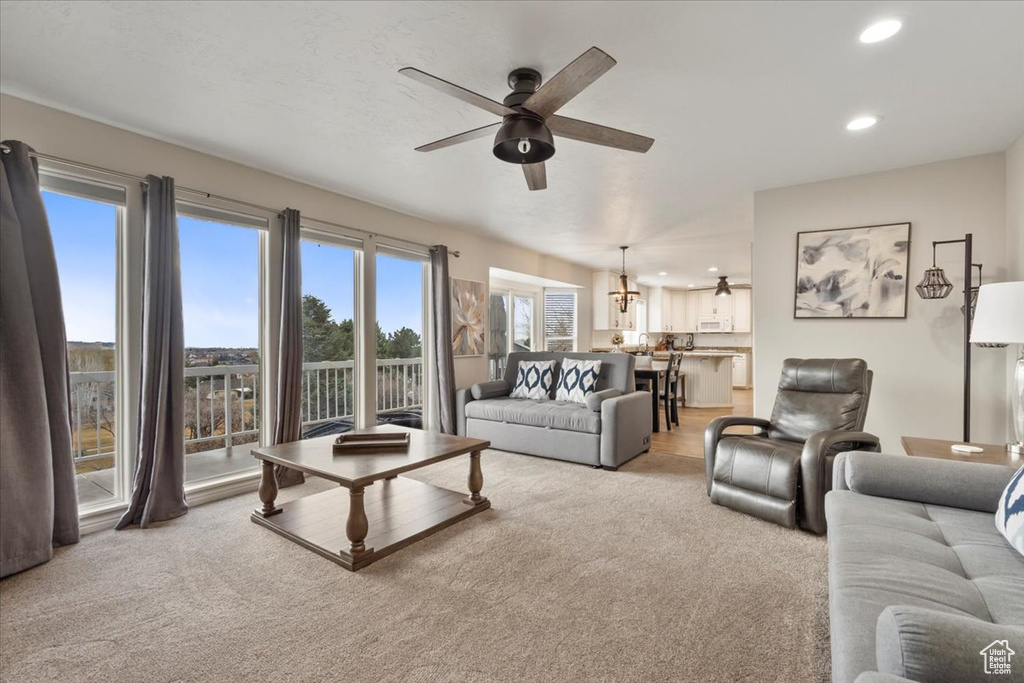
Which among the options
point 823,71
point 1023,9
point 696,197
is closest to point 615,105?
point 823,71

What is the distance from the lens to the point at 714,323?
35.2ft

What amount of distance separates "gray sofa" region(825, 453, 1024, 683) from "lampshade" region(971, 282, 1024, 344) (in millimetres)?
778

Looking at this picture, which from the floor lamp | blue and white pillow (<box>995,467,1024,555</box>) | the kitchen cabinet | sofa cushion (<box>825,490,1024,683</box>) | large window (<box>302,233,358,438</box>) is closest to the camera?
sofa cushion (<box>825,490,1024,683</box>)

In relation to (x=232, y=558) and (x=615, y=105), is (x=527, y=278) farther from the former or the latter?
(x=232, y=558)

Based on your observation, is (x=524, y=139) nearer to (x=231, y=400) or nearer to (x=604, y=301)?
(x=231, y=400)

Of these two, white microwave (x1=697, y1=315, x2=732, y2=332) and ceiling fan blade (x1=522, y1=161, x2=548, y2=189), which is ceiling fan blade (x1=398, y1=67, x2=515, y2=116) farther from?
white microwave (x1=697, y1=315, x2=732, y2=332)

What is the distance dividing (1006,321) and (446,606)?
291 cm

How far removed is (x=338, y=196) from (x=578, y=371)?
9.73 feet

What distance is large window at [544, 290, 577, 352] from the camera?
8.12 meters

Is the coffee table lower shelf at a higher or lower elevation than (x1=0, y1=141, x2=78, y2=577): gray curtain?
lower

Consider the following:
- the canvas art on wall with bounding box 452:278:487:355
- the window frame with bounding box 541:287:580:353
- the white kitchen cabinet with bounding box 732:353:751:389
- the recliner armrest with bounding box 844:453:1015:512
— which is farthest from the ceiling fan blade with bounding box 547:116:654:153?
the white kitchen cabinet with bounding box 732:353:751:389

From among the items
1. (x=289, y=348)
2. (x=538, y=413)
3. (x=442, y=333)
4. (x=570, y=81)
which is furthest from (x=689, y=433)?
(x=570, y=81)

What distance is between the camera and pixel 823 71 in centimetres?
226

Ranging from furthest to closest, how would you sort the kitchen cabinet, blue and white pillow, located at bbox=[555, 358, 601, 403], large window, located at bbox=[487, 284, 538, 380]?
1. the kitchen cabinet
2. large window, located at bbox=[487, 284, 538, 380]
3. blue and white pillow, located at bbox=[555, 358, 601, 403]
